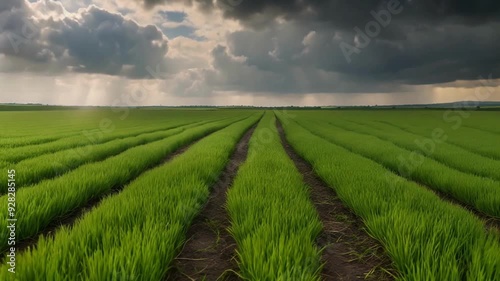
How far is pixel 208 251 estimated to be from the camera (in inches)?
141

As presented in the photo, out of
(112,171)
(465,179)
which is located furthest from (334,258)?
(112,171)

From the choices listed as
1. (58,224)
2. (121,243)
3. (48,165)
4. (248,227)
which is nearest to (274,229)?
(248,227)

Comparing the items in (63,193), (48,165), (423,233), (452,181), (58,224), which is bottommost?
(58,224)

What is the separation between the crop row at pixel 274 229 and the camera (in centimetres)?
258

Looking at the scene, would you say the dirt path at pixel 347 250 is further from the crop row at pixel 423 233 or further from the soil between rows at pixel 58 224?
the soil between rows at pixel 58 224

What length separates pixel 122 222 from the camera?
139 inches

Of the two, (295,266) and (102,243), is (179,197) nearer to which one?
(102,243)

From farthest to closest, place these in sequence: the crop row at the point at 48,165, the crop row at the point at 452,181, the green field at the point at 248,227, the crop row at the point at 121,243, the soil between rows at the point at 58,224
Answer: the crop row at the point at 48,165 < the crop row at the point at 452,181 < the soil between rows at the point at 58,224 < the green field at the point at 248,227 < the crop row at the point at 121,243

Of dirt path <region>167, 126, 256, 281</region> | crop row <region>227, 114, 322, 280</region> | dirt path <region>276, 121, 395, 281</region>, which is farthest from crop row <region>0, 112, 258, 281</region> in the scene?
dirt path <region>276, 121, 395, 281</region>

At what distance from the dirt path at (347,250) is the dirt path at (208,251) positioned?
1152 mm

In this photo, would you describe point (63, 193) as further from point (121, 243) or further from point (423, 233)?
point (423, 233)

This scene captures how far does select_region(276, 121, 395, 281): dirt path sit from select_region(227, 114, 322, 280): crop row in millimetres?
216

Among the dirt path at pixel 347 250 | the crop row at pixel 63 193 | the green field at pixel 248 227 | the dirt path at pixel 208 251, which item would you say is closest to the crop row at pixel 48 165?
the green field at pixel 248 227

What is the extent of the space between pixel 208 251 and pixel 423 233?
260 centimetres
